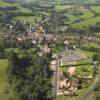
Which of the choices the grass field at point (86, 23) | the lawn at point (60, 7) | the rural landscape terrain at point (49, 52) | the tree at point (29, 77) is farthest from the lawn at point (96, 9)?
the tree at point (29, 77)

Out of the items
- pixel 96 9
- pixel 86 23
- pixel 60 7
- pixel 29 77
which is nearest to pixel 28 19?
pixel 86 23

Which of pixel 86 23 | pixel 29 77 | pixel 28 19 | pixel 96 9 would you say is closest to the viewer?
pixel 29 77

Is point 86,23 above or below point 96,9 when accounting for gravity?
below

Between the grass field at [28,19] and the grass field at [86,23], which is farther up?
the grass field at [28,19]

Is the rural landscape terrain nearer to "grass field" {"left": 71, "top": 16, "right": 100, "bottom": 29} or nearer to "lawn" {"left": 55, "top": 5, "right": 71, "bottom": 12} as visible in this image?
"grass field" {"left": 71, "top": 16, "right": 100, "bottom": 29}

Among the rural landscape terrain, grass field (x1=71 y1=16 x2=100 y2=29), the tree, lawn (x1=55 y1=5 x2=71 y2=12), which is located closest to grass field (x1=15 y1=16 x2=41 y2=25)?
the rural landscape terrain

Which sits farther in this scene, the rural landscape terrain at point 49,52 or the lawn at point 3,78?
the rural landscape terrain at point 49,52

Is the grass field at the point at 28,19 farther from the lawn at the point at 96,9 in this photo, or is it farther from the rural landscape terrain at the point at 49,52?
the lawn at the point at 96,9

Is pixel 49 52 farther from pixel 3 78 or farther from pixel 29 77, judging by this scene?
pixel 29 77

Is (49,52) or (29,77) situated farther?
(49,52)

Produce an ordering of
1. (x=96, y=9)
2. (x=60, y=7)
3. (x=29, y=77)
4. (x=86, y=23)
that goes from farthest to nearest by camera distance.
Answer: (x=60, y=7)
(x=96, y=9)
(x=86, y=23)
(x=29, y=77)
